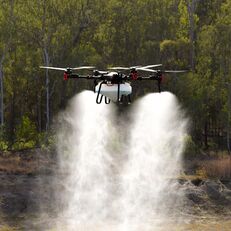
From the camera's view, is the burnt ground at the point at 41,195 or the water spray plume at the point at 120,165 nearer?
the burnt ground at the point at 41,195

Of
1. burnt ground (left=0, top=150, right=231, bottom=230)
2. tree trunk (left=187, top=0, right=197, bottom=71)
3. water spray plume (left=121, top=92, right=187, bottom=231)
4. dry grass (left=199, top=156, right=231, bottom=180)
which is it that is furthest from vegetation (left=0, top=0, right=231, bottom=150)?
burnt ground (left=0, top=150, right=231, bottom=230)

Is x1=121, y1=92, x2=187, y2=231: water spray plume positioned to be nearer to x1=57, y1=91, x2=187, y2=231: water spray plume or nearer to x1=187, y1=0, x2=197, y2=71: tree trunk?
x1=57, y1=91, x2=187, y2=231: water spray plume

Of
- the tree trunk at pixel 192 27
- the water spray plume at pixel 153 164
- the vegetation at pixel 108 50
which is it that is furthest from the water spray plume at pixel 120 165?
the tree trunk at pixel 192 27

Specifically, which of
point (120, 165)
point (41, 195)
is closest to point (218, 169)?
point (120, 165)

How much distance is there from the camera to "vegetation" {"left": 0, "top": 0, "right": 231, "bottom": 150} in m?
38.8

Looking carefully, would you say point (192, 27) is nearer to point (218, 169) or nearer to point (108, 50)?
point (108, 50)

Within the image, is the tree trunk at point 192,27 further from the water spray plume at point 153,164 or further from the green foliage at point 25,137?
the green foliage at point 25,137

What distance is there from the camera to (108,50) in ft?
138

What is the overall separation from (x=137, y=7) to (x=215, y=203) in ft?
60.5

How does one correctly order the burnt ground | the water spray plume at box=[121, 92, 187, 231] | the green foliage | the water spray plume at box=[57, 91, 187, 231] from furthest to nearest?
the green foliage, the water spray plume at box=[121, 92, 187, 231], the water spray plume at box=[57, 91, 187, 231], the burnt ground

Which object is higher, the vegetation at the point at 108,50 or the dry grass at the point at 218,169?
the vegetation at the point at 108,50

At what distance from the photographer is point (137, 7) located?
41.2 meters

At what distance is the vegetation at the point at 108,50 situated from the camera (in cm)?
3875

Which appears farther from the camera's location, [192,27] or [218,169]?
[192,27]
